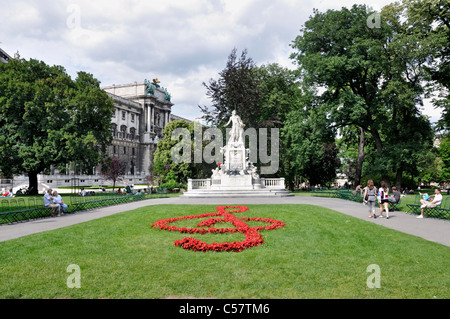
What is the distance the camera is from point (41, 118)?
99.8ft

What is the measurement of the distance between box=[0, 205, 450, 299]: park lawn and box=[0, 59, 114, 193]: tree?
22126 millimetres

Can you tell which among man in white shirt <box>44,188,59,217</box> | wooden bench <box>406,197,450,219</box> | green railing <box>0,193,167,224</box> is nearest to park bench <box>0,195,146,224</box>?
green railing <box>0,193,167,224</box>

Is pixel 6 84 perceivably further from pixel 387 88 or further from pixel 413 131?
pixel 413 131

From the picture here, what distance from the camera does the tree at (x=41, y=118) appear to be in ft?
95.6

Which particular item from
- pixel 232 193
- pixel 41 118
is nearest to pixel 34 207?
pixel 232 193

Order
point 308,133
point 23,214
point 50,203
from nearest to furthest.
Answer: point 23,214 → point 50,203 → point 308,133

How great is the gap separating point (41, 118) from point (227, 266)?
30.3 meters

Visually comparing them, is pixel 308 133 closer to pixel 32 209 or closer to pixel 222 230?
pixel 222 230

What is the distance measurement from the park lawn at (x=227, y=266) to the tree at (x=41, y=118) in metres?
22.1

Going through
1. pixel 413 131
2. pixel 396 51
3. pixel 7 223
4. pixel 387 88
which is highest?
pixel 396 51
